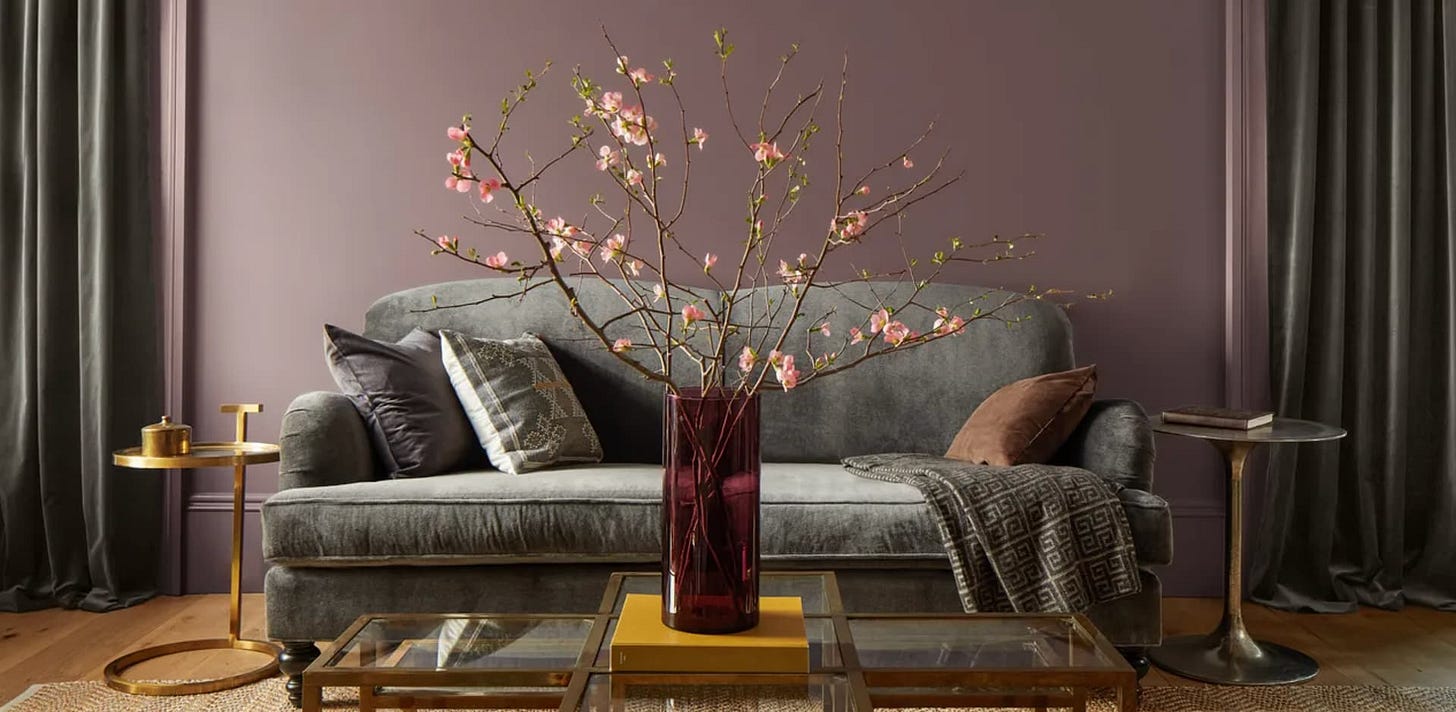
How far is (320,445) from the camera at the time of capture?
249 centimetres

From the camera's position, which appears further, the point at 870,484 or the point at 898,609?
the point at 870,484

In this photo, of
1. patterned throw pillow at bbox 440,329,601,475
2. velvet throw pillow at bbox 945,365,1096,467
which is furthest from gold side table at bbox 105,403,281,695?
velvet throw pillow at bbox 945,365,1096,467

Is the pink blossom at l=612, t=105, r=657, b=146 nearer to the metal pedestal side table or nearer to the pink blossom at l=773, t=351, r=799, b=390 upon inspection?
the pink blossom at l=773, t=351, r=799, b=390

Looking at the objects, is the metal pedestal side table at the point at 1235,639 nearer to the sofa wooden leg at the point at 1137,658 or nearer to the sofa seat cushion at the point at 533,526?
the sofa wooden leg at the point at 1137,658

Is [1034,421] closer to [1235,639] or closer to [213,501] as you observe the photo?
[1235,639]

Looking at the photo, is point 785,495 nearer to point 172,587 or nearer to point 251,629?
point 251,629

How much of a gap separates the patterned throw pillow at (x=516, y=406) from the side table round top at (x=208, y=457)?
476 millimetres

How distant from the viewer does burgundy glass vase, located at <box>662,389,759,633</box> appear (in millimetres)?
1467

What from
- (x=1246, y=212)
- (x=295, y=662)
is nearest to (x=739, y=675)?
(x=295, y=662)

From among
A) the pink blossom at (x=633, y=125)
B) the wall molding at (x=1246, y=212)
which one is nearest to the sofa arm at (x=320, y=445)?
the pink blossom at (x=633, y=125)

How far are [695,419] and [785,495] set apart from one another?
3.31 feet

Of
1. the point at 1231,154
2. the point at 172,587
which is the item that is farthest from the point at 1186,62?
the point at 172,587

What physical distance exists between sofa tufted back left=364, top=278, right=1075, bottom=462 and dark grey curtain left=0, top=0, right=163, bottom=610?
80 centimetres

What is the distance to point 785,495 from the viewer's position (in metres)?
2.44
